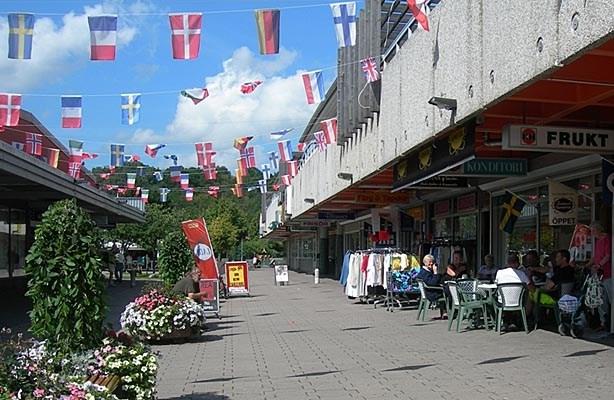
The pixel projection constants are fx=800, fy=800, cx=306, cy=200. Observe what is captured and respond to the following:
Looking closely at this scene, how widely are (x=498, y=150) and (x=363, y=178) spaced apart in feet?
18.6

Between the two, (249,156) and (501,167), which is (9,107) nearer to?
(249,156)

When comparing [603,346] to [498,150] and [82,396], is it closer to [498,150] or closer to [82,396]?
[498,150]

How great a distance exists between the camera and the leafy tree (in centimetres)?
705

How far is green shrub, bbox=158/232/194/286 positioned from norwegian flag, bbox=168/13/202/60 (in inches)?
328

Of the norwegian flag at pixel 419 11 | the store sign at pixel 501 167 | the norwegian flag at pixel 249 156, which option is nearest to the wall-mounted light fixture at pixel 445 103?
the norwegian flag at pixel 419 11

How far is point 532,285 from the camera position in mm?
13656

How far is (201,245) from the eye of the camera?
19.2m

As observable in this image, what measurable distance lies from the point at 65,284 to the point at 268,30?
253 inches

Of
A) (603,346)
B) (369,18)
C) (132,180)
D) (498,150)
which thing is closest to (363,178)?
(369,18)

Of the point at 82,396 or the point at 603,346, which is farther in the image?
the point at 603,346

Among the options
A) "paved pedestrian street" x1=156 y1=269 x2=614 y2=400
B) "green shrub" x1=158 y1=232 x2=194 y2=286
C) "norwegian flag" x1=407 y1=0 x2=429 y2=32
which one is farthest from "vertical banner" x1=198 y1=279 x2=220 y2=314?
"norwegian flag" x1=407 y1=0 x2=429 y2=32

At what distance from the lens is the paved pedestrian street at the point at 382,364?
8.40m

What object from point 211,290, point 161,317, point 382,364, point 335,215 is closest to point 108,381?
point 382,364

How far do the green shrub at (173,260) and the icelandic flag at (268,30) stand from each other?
871 centimetres
